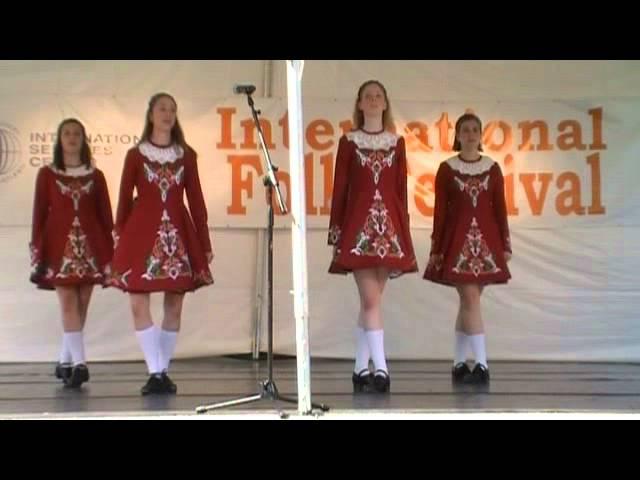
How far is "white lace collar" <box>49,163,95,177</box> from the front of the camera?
4.69 meters

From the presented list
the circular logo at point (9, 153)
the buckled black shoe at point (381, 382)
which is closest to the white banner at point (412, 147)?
the circular logo at point (9, 153)

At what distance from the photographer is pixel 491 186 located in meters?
4.78

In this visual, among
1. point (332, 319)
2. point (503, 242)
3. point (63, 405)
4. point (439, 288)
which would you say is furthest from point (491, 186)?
point (63, 405)

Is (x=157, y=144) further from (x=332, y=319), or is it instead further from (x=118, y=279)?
(x=332, y=319)

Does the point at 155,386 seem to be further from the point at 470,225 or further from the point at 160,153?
the point at 470,225

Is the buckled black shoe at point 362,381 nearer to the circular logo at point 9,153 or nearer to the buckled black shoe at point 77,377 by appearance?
the buckled black shoe at point 77,377

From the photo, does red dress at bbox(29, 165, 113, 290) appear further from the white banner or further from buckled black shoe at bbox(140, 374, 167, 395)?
the white banner

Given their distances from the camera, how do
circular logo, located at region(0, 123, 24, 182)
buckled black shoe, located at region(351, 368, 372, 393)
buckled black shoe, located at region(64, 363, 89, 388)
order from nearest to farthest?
buckled black shoe, located at region(351, 368, 372, 393) → buckled black shoe, located at region(64, 363, 89, 388) → circular logo, located at region(0, 123, 24, 182)

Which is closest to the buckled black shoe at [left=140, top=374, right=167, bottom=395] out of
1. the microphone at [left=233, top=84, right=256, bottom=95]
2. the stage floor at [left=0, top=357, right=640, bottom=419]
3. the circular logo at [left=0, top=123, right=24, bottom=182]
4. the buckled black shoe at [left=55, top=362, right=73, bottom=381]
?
the stage floor at [left=0, top=357, right=640, bottom=419]

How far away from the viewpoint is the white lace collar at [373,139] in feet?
13.8

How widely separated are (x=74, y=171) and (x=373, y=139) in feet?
5.53

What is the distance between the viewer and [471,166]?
479 centimetres

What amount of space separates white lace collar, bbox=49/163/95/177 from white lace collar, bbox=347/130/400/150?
1.52 m

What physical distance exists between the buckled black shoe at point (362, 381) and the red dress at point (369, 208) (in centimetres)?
51
